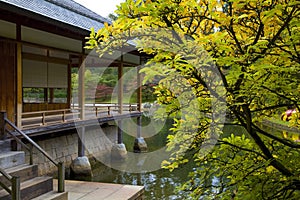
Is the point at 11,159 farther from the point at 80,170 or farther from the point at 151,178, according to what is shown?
the point at 151,178

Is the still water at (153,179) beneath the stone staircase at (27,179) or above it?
beneath

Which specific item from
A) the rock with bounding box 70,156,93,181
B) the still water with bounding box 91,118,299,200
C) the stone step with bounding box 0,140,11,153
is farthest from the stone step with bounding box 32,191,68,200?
the rock with bounding box 70,156,93,181

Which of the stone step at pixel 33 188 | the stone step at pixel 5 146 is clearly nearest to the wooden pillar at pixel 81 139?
the stone step at pixel 5 146

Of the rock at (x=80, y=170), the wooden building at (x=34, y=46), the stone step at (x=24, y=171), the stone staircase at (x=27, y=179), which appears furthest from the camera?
the rock at (x=80, y=170)

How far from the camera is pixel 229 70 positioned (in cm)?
211

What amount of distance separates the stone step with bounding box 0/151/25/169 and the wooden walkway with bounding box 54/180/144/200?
1.13 metres

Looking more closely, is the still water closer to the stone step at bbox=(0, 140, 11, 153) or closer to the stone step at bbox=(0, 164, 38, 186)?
the stone step at bbox=(0, 164, 38, 186)

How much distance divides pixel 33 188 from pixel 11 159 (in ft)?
2.60

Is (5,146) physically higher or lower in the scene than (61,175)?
higher

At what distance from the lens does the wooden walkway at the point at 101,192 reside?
606cm

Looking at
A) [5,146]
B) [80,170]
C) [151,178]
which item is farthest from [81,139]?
[5,146]

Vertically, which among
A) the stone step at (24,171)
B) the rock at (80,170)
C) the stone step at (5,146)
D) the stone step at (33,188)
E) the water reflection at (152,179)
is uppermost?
the stone step at (5,146)

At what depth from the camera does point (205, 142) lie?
8.65 ft

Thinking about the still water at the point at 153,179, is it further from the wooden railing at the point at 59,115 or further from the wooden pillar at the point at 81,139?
the wooden railing at the point at 59,115
